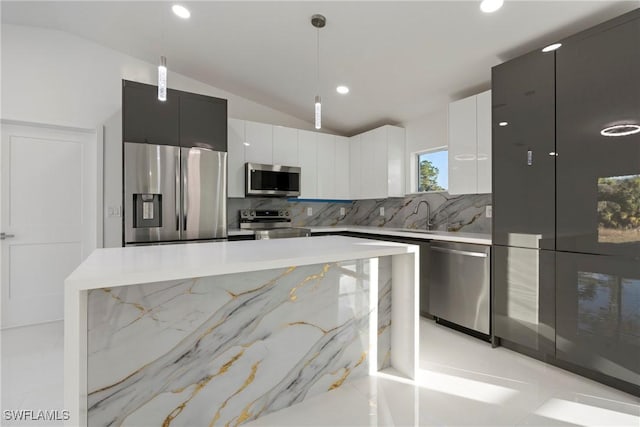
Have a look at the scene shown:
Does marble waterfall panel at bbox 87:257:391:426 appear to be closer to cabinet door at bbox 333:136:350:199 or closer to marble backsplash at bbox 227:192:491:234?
marble backsplash at bbox 227:192:491:234

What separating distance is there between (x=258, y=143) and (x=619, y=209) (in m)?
3.44

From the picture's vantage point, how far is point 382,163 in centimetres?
417

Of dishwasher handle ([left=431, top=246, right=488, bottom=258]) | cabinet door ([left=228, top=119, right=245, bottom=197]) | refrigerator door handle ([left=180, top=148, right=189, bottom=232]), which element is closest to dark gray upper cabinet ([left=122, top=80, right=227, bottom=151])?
refrigerator door handle ([left=180, top=148, right=189, bottom=232])

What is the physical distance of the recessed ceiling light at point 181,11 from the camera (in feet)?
8.77

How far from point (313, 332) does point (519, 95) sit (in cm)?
235

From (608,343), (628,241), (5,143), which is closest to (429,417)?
(608,343)

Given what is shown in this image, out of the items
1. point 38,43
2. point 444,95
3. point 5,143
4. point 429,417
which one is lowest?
point 429,417

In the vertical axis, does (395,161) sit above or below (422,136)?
below

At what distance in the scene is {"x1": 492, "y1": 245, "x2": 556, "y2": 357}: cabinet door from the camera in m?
2.28

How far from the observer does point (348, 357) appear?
2070 mm

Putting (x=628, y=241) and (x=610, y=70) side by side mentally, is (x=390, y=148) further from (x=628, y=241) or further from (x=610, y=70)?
(x=628, y=241)

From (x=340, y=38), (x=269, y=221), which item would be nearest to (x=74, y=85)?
(x=269, y=221)

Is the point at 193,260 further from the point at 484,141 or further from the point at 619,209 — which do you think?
the point at 484,141

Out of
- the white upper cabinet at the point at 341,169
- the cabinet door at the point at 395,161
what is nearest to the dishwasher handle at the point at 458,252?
the cabinet door at the point at 395,161
